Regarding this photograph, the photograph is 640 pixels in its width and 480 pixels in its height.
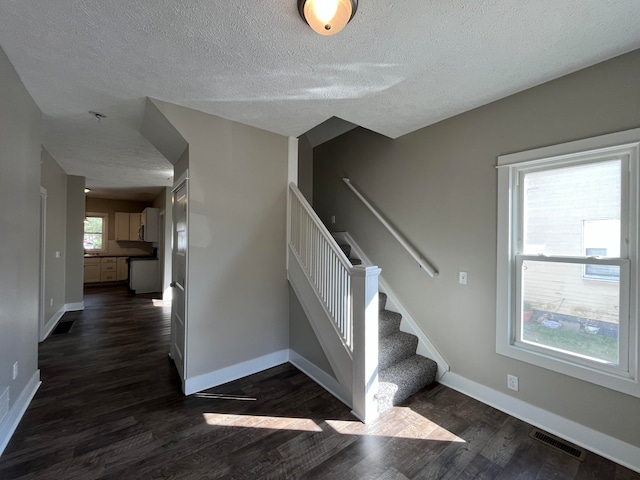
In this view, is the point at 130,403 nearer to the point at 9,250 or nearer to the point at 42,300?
the point at 9,250

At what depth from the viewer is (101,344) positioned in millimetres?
3564

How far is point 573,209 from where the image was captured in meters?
1.94

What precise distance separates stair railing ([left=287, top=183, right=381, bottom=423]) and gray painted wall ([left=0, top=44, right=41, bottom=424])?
2164mm

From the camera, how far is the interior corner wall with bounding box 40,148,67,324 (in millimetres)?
3984

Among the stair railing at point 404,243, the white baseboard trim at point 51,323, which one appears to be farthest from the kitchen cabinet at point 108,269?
the stair railing at point 404,243

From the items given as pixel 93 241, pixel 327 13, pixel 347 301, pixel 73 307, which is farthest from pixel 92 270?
pixel 327 13

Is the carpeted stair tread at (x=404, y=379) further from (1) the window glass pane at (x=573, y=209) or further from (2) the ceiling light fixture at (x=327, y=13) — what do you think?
(2) the ceiling light fixture at (x=327, y=13)

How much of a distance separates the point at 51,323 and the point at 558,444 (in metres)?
6.18

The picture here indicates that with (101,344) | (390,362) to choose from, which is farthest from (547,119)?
(101,344)

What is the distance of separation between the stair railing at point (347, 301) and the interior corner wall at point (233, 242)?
346 millimetres

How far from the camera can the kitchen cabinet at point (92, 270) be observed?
25.9 ft

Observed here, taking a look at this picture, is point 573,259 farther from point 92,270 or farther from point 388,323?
point 92,270

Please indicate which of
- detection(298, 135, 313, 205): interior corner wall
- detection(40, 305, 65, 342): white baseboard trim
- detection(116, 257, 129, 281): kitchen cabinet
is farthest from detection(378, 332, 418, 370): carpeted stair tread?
detection(116, 257, 129, 281): kitchen cabinet

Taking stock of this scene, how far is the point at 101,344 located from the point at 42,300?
1.10 metres
